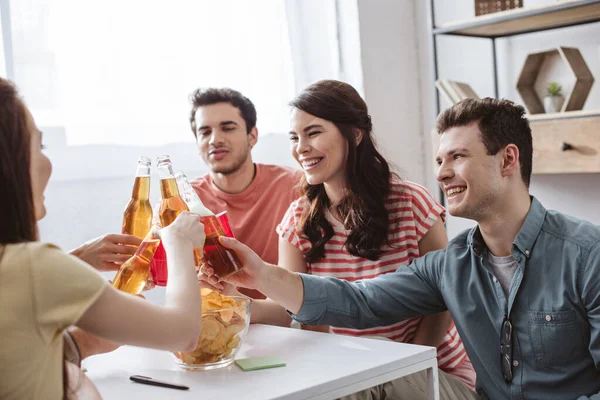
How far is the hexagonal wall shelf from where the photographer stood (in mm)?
2662

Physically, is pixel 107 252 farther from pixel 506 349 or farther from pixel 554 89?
pixel 554 89

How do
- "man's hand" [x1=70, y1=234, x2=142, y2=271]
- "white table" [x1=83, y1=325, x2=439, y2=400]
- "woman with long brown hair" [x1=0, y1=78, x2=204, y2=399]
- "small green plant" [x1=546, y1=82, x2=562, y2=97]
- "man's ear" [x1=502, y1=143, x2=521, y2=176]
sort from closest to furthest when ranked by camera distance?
"woman with long brown hair" [x1=0, y1=78, x2=204, y2=399], "white table" [x1=83, y1=325, x2=439, y2=400], "man's hand" [x1=70, y1=234, x2=142, y2=271], "man's ear" [x1=502, y1=143, x2=521, y2=176], "small green plant" [x1=546, y1=82, x2=562, y2=97]

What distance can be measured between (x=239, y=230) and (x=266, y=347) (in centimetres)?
108

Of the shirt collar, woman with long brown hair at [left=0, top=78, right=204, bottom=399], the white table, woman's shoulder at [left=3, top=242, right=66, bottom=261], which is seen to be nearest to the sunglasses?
the shirt collar

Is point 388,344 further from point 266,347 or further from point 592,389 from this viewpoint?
point 592,389

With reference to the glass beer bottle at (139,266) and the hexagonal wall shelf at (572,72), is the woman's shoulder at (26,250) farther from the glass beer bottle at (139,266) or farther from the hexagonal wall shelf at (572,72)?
the hexagonal wall shelf at (572,72)

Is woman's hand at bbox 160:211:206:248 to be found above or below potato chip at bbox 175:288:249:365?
above

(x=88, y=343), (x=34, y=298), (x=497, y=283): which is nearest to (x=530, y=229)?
(x=497, y=283)

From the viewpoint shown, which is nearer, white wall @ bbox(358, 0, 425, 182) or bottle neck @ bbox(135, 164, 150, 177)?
bottle neck @ bbox(135, 164, 150, 177)

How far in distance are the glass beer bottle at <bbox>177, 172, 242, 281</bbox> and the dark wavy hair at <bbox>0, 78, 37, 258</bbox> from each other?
40cm

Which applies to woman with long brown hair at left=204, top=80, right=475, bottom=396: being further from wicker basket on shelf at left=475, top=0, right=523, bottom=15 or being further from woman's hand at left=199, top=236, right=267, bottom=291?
wicker basket on shelf at left=475, top=0, right=523, bottom=15

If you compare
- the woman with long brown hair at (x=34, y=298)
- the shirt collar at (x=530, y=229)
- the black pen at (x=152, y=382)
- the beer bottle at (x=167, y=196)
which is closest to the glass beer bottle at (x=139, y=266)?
the beer bottle at (x=167, y=196)

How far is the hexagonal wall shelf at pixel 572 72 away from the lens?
2662 mm

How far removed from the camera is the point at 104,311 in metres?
0.79
